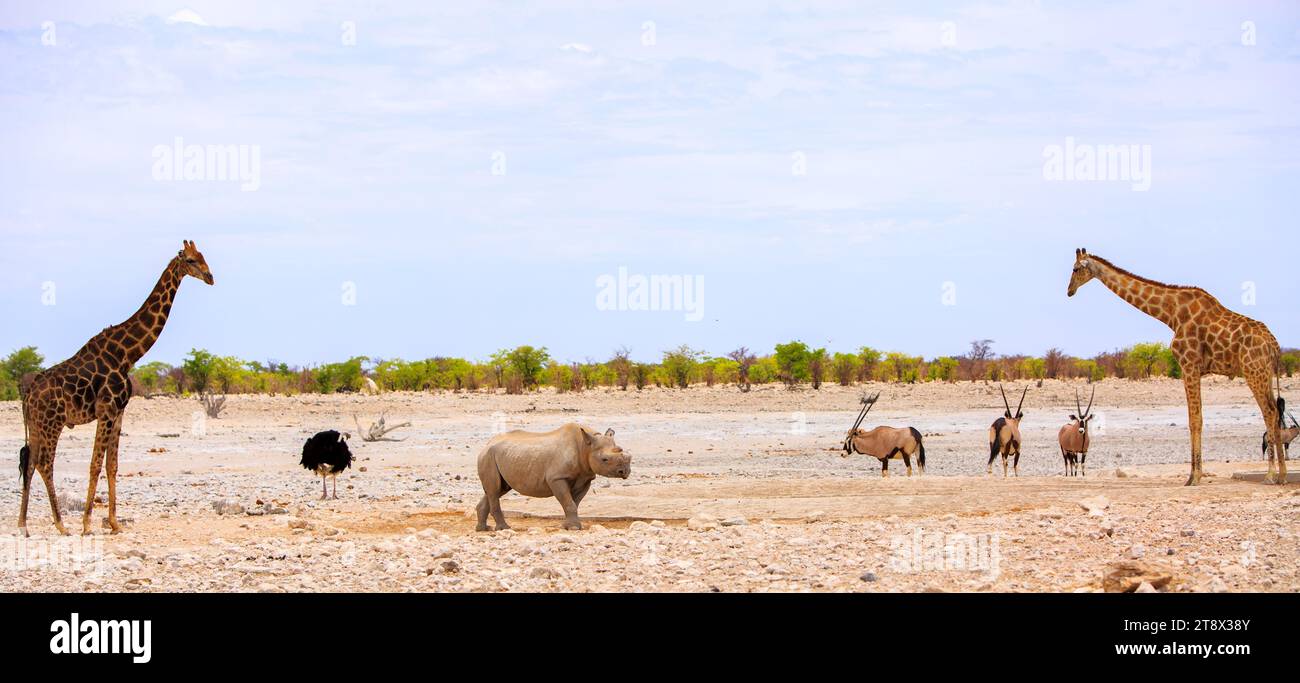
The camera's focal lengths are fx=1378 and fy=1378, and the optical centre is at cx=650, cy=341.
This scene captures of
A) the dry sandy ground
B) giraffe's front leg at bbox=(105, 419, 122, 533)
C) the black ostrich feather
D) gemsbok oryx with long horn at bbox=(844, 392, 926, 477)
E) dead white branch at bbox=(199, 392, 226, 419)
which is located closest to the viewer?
the dry sandy ground

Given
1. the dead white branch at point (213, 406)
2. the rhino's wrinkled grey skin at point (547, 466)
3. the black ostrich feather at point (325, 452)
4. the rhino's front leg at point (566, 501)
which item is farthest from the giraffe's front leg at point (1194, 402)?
the dead white branch at point (213, 406)

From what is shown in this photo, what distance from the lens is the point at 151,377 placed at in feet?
151

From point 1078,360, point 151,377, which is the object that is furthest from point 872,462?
point 1078,360

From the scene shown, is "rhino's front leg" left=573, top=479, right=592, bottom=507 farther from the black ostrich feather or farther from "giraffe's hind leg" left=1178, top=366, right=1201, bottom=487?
"giraffe's hind leg" left=1178, top=366, right=1201, bottom=487

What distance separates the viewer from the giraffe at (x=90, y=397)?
13602mm

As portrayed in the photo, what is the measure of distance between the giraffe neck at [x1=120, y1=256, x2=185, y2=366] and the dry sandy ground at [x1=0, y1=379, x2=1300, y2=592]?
1.89 meters

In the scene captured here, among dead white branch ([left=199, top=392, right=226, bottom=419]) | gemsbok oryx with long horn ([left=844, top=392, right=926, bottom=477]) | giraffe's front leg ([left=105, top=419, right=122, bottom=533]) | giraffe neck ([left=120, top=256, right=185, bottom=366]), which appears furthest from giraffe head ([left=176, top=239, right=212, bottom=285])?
dead white branch ([left=199, top=392, right=226, bottom=419])

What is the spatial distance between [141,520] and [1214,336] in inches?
504

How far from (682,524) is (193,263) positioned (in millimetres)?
5836

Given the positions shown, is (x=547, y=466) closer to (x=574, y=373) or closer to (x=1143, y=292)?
(x=1143, y=292)

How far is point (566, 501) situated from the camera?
13.9m

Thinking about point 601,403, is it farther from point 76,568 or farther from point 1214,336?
point 76,568

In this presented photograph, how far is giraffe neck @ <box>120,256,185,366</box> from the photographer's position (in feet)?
46.4

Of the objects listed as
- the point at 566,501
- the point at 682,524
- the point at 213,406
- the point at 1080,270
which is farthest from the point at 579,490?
the point at 213,406
